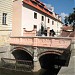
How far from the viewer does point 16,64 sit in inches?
621

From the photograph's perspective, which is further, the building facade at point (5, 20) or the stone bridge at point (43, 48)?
the building facade at point (5, 20)

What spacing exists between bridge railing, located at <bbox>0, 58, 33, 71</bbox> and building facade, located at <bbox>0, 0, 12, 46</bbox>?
1582 mm

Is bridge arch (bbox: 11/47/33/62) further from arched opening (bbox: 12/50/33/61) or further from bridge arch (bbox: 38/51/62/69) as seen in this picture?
bridge arch (bbox: 38/51/62/69)

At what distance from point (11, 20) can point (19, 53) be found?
311 centimetres

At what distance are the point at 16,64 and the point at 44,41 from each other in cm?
318

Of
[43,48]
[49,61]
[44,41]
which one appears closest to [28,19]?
[49,61]

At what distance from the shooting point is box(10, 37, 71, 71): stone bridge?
13539 millimetres

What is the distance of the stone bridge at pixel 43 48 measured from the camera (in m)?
13.5

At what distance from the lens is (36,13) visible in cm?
2291

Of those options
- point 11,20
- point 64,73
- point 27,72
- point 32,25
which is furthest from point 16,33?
point 64,73

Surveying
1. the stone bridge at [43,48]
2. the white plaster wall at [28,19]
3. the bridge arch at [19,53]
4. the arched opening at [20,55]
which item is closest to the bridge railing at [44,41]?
the stone bridge at [43,48]

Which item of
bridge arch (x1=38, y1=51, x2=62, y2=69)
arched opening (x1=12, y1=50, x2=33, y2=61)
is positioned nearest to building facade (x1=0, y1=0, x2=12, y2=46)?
arched opening (x1=12, y1=50, x2=33, y2=61)

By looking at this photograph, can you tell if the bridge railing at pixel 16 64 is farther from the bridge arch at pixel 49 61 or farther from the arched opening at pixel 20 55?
the arched opening at pixel 20 55

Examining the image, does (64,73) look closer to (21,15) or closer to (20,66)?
(20,66)
